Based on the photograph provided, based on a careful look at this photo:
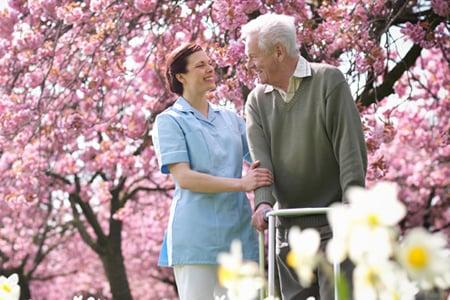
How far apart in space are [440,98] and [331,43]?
4179mm

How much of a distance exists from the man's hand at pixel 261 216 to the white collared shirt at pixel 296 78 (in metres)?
0.37

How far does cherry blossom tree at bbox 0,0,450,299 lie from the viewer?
17.7 feet

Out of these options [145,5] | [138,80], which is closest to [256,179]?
[145,5]

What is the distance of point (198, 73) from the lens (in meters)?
3.36

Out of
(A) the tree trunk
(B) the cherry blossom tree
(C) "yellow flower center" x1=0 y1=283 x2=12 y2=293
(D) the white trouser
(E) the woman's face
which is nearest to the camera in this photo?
(C) "yellow flower center" x1=0 y1=283 x2=12 y2=293

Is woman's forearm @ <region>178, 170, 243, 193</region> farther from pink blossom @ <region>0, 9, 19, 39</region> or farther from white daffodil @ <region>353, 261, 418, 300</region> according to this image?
pink blossom @ <region>0, 9, 19, 39</region>

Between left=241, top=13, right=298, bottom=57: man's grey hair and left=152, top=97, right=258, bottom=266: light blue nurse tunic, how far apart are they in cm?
46

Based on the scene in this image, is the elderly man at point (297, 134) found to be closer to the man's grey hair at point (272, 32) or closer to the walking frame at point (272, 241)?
the man's grey hair at point (272, 32)

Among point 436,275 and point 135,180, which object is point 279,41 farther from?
point 135,180

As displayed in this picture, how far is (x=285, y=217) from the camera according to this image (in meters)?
3.16

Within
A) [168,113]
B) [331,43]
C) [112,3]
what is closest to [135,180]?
[112,3]

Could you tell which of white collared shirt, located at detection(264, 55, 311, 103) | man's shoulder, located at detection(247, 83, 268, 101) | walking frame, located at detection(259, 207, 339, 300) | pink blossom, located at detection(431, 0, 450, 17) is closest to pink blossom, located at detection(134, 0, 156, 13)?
pink blossom, located at detection(431, 0, 450, 17)

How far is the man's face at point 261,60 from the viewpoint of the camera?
301cm

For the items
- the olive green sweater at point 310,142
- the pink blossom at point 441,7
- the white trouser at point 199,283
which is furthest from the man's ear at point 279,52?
the pink blossom at point 441,7
